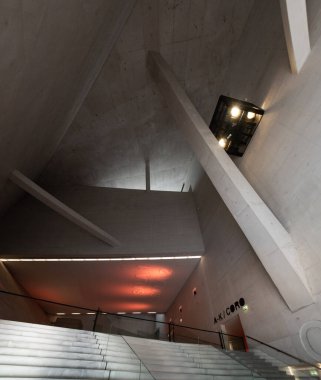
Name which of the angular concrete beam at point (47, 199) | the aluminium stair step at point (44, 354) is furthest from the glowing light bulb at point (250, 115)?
the aluminium stair step at point (44, 354)

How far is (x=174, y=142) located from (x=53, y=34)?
8.24m

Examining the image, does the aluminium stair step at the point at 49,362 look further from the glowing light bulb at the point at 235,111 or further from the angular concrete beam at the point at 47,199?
the glowing light bulb at the point at 235,111

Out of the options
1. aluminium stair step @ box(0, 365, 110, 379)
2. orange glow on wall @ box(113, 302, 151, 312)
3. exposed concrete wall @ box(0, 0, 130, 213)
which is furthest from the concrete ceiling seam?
orange glow on wall @ box(113, 302, 151, 312)

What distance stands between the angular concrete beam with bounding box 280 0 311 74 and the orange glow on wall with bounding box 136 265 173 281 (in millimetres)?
10073

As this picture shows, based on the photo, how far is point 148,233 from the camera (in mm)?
10445

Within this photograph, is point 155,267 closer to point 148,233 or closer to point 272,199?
point 148,233

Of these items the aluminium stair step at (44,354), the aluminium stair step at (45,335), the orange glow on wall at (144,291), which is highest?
the orange glow on wall at (144,291)

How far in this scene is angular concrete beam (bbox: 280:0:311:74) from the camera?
4363 mm

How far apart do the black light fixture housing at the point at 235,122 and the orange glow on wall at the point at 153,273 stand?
7.13 metres

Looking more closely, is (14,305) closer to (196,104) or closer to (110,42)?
(110,42)

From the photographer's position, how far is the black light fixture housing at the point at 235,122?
6.90 metres

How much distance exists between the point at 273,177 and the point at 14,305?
12.8m

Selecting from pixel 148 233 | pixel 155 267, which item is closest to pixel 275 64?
pixel 148 233

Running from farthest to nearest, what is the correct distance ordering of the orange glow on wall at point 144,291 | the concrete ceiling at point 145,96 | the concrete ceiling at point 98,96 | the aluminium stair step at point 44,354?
the orange glow on wall at point 144,291, the concrete ceiling at point 145,96, the concrete ceiling at point 98,96, the aluminium stair step at point 44,354
